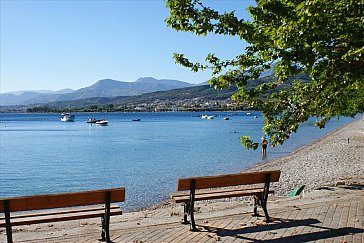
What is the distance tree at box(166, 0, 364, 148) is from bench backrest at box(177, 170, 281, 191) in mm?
1390

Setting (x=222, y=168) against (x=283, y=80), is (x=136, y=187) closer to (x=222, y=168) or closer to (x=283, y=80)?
(x=222, y=168)

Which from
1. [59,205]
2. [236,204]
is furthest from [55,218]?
[236,204]

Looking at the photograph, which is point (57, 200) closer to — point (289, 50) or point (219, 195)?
point (219, 195)

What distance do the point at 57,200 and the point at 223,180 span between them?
11.3 feet

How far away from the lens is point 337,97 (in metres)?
7.73

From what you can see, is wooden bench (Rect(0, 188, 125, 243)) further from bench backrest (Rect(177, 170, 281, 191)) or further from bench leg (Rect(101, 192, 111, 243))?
bench backrest (Rect(177, 170, 281, 191))

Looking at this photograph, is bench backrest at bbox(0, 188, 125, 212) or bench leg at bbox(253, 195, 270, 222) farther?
bench leg at bbox(253, 195, 270, 222)

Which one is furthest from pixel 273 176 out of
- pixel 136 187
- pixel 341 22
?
pixel 136 187

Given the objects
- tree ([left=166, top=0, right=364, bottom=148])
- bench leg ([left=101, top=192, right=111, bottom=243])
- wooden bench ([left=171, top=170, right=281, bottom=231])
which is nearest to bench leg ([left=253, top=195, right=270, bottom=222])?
wooden bench ([left=171, top=170, right=281, bottom=231])

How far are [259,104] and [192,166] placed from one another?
80.7ft

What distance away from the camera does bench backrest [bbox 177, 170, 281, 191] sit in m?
8.54

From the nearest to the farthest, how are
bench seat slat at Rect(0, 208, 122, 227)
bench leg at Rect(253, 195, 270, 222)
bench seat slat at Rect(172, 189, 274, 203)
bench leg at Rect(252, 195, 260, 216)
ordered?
bench seat slat at Rect(0, 208, 122, 227) → bench seat slat at Rect(172, 189, 274, 203) → bench leg at Rect(253, 195, 270, 222) → bench leg at Rect(252, 195, 260, 216)

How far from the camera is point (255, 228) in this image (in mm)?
8375

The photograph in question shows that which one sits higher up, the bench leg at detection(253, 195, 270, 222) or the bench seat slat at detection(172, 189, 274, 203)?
the bench seat slat at detection(172, 189, 274, 203)
